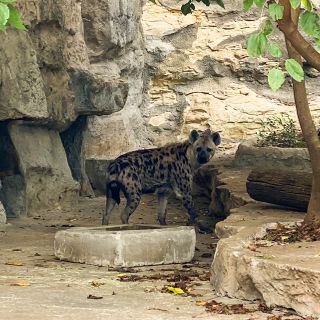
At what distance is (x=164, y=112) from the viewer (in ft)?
43.4

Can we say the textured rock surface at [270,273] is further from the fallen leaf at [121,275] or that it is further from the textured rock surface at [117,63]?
the textured rock surface at [117,63]

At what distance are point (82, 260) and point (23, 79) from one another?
3399 mm

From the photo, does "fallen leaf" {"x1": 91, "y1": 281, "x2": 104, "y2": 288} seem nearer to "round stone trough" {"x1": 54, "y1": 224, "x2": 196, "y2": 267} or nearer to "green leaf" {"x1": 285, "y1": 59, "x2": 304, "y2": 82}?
"round stone trough" {"x1": 54, "y1": 224, "x2": 196, "y2": 267}

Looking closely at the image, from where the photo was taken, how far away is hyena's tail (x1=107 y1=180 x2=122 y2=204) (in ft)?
32.0

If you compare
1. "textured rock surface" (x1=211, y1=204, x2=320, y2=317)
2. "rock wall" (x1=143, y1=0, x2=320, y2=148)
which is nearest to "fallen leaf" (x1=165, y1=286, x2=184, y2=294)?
"textured rock surface" (x1=211, y1=204, x2=320, y2=317)

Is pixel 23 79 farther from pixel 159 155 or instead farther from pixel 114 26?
pixel 114 26

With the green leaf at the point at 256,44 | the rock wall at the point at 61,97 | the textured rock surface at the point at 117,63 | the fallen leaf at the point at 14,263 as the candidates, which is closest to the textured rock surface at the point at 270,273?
the green leaf at the point at 256,44

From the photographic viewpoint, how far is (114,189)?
980 centimetres

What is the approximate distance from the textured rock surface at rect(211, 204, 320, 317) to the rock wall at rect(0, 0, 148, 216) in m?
4.46

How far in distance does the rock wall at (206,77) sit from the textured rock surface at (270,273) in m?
6.68

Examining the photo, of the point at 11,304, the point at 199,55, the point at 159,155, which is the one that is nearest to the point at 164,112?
the point at 199,55

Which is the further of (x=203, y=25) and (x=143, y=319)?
(x=203, y=25)

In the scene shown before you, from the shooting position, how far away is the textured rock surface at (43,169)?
10750 mm

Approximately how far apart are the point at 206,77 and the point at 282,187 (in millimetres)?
5633
